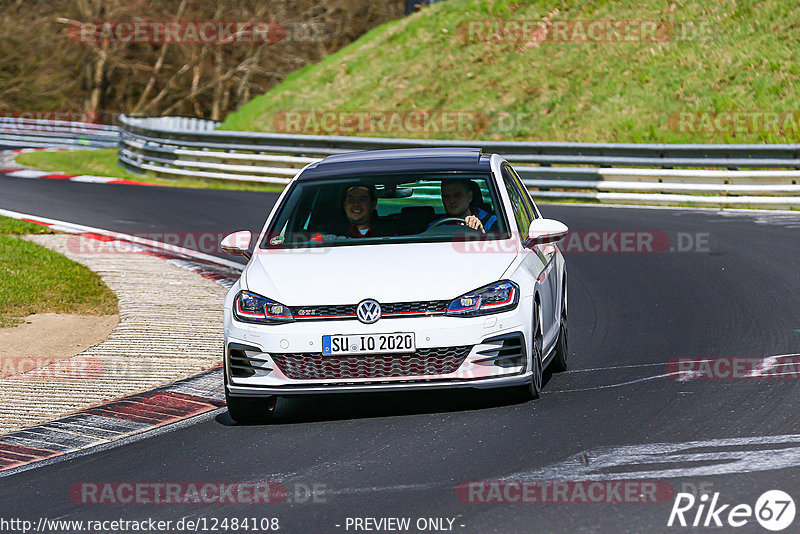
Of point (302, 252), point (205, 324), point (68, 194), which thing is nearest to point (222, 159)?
point (68, 194)

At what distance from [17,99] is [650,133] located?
125 feet

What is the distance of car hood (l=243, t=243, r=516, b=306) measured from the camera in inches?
283

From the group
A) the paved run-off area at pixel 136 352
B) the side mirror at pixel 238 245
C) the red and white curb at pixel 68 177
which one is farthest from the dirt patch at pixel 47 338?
the red and white curb at pixel 68 177

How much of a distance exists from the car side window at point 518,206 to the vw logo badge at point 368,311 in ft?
4.55

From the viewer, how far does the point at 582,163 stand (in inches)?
893

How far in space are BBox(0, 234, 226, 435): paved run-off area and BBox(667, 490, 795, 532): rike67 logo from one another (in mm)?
4350

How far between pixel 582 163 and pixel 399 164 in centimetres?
1447

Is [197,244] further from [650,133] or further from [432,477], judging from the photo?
[650,133]

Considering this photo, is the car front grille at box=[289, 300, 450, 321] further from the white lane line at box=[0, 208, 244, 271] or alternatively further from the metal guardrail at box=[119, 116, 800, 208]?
the metal guardrail at box=[119, 116, 800, 208]

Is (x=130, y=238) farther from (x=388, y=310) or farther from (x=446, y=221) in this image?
(x=388, y=310)

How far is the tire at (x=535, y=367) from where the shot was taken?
7480 mm

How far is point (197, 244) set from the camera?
656 inches

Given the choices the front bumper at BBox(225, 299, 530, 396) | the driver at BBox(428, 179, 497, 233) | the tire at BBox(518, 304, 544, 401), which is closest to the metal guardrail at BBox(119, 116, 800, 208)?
the driver at BBox(428, 179, 497, 233)

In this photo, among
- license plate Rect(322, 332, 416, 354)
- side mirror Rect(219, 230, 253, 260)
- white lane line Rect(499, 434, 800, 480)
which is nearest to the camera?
white lane line Rect(499, 434, 800, 480)
